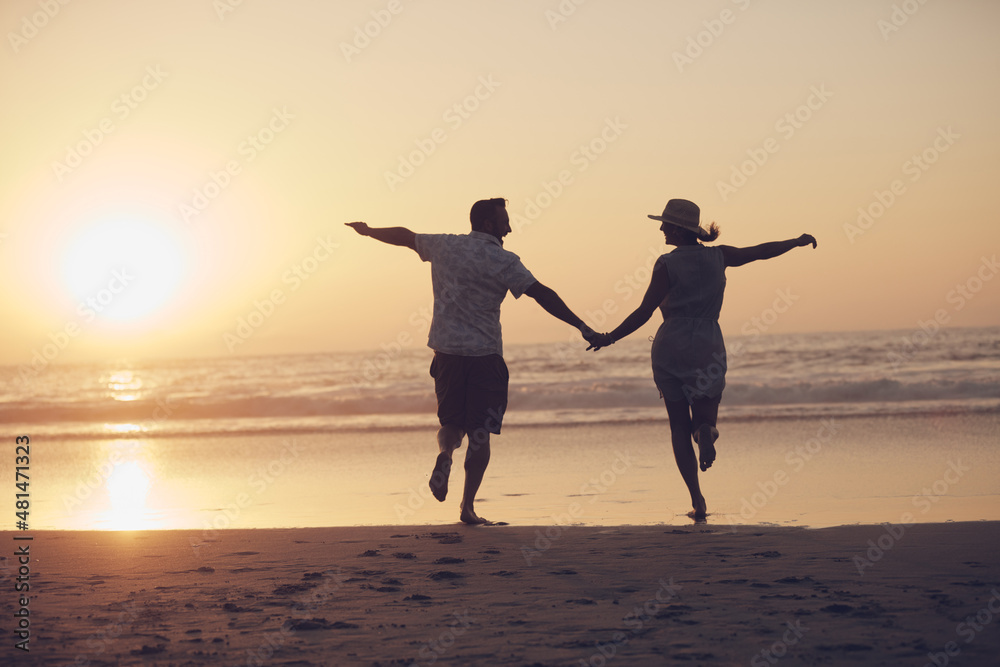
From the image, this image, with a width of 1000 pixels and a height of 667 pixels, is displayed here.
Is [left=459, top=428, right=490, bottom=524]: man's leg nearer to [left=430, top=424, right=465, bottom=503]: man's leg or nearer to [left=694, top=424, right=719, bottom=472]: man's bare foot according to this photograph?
[left=430, top=424, right=465, bottom=503]: man's leg

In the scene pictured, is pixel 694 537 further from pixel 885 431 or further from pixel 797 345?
pixel 797 345

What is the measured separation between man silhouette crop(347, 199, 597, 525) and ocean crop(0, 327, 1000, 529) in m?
0.98

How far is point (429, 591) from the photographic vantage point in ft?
11.9

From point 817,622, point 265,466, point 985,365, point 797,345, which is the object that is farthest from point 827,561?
point 797,345

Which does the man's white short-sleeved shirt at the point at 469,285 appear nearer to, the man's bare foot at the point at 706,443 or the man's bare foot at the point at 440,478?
the man's bare foot at the point at 440,478

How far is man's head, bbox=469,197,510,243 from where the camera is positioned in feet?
17.3

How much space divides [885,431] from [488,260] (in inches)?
276

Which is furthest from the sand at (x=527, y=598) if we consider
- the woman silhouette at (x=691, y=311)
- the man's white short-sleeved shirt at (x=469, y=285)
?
the man's white short-sleeved shirt at (x=469, y=285)

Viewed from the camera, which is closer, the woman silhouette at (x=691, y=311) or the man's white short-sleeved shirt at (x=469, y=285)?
the man's white short-sleeved shirt at (x=469, y=285)

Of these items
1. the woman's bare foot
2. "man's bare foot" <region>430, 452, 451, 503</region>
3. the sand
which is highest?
"man's bare foot" <region>430, 452, 451, 503</region>

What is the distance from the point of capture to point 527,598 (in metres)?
3.46

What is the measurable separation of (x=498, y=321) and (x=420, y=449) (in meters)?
5.21

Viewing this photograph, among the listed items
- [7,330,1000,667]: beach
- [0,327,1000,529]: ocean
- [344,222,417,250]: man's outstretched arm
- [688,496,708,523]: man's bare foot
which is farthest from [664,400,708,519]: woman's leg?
[344,222,417,250]: man's outstretched arm

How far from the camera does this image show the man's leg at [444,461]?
5.15m
